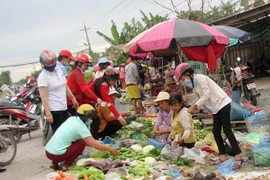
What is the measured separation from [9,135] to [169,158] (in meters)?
3.04

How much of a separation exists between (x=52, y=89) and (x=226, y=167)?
291 centimetres

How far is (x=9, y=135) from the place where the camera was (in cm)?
579

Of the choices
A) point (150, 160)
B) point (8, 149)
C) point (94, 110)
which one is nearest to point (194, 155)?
point (150, 160)

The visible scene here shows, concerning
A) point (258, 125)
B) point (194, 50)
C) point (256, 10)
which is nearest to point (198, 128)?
point (258, 125)

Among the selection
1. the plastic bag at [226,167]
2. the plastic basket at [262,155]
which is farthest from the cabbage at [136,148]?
the plastic basket at [262,155]

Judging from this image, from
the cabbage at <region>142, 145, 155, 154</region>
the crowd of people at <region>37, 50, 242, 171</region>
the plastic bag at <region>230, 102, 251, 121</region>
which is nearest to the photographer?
the crowd of people at <region>37, 50, 242, 171</region>

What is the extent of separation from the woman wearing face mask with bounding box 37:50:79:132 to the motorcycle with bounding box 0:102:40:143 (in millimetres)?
2905

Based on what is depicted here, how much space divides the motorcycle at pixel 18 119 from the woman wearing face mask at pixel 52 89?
2905mm

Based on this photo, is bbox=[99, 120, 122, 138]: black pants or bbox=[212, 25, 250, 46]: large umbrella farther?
bbox=[212, 25, 250, 46]: large umbrella

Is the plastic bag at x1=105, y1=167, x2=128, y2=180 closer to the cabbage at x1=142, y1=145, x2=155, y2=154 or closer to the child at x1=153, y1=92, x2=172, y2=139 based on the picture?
the cabbage at x1=142, y1=145, x2=155, y2=154

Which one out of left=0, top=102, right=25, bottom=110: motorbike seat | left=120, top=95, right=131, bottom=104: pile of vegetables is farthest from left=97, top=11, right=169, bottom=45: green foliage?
left=0, top=102, right=25, bottom=110: motorbike seat

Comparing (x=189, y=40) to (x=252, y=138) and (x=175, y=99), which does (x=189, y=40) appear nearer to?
(x=175, y=99)

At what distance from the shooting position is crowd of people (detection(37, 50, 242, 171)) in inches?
175

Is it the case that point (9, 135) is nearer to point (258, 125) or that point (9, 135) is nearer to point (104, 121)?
point (104, 121)
